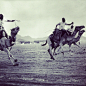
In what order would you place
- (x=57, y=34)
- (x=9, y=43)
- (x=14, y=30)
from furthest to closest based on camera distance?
(x=57, y=34) → (x=9, y=43) → (x=14, y=30)

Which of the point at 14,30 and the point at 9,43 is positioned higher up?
the point at 14,30

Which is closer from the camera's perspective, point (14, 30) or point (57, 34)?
point (14, 30)

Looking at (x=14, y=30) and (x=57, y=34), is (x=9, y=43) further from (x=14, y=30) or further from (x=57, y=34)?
(x=57, y=34)

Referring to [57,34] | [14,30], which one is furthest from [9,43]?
[57,34]

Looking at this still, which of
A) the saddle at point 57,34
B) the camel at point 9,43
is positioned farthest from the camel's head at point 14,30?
the saddle at point 57,34

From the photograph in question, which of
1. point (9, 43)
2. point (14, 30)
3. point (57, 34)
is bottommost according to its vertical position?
point (9, 43)

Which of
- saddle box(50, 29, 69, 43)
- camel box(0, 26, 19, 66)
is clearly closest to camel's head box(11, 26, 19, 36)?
camel box(0, 26, 19, 66)

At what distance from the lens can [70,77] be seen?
7418mm

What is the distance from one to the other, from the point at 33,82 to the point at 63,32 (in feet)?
25.4

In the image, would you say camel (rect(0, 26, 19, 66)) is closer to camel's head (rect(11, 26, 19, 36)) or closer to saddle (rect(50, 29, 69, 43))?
camel's head (rect(11, 26, 19, 36))

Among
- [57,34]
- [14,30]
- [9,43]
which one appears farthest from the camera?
[57,34]

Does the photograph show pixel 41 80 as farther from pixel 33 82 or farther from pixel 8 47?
pixel 8 47

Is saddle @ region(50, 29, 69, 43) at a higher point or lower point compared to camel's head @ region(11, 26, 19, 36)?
lower

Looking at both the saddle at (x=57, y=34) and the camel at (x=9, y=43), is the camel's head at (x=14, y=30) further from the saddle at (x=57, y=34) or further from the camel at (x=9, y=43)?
the saddle at (x=57, y=34)
